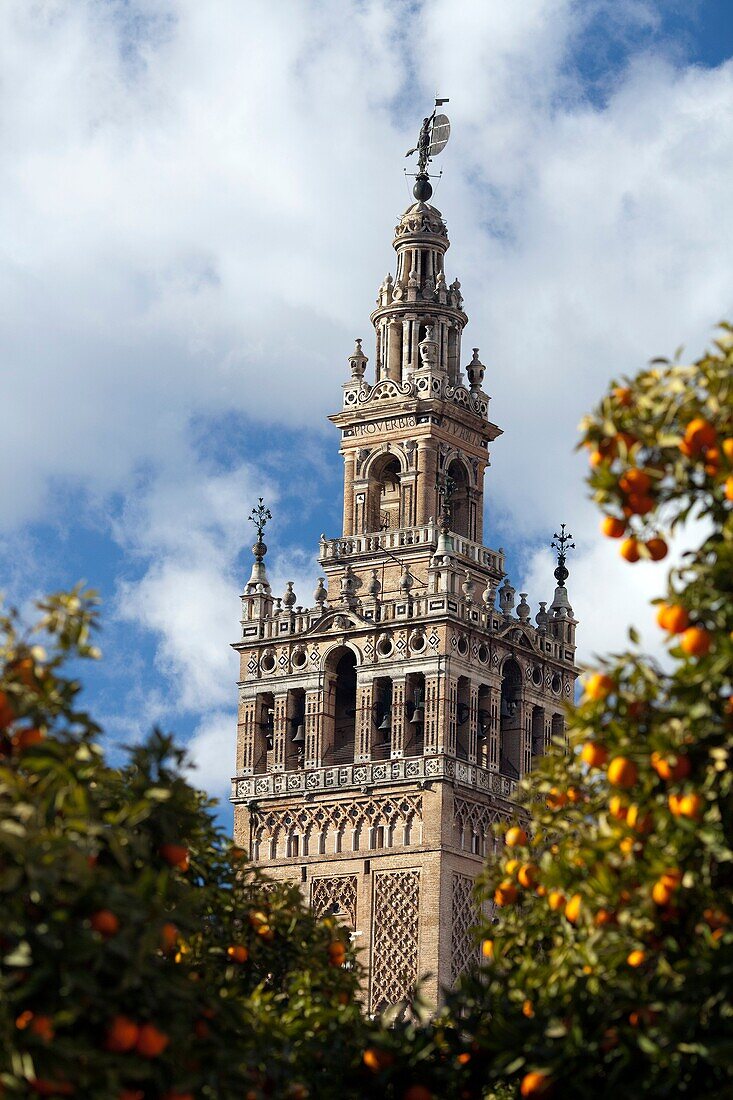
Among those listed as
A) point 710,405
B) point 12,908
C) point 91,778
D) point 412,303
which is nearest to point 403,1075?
point 91,778

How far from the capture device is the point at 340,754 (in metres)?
76.7

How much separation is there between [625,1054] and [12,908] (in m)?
5.21

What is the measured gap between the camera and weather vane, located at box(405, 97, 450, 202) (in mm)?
83125

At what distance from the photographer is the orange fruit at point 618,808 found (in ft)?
65.1

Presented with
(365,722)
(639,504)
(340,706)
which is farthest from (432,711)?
(639,504)

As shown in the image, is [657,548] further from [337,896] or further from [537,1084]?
[337,896]


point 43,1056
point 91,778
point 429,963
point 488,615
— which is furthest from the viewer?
point 488,615

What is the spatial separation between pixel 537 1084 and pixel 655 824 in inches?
95.7

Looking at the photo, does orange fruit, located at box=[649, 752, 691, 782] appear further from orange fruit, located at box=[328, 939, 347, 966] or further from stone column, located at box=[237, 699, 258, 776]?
stone column, located at box=[237, 699, 258, 776]

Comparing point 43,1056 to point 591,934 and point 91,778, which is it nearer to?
point 91,778

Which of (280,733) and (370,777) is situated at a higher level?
(280,733)

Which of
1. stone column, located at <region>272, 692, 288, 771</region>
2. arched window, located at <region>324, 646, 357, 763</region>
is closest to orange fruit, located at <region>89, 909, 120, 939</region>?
arched window, located at <region>324, 646, 357, 763</region>

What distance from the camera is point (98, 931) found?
17.8 meters

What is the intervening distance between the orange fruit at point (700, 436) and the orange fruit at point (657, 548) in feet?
2.64
